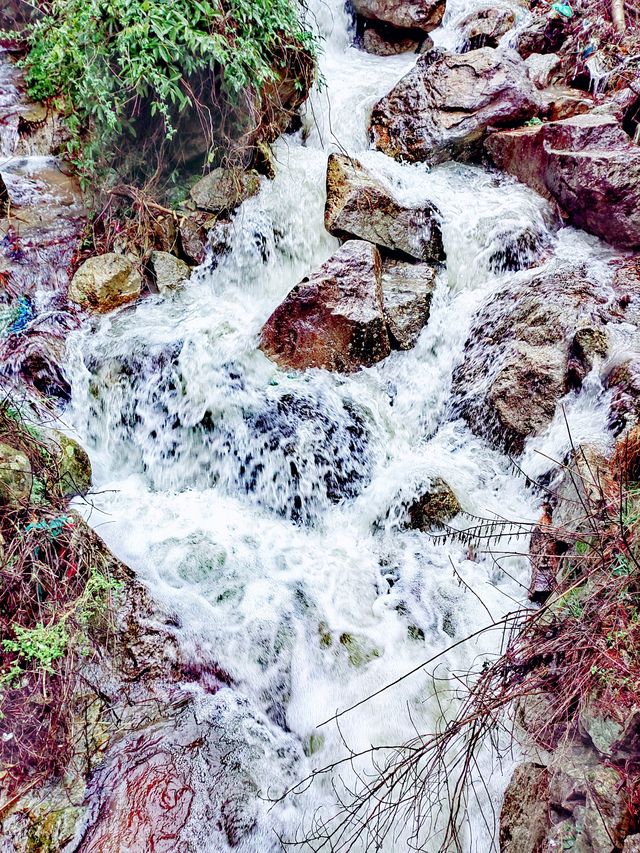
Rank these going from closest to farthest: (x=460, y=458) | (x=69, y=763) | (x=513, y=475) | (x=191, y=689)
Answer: (x=69, y=763)
(x=191, y=689)
(x=513, y=475)
(x=460, y=458)

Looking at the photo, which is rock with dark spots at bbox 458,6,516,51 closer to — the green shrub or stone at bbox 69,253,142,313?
the green shrub

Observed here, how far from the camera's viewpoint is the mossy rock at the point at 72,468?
11.0 ft

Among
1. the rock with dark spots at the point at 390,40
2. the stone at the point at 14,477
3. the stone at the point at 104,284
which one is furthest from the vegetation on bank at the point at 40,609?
the rock with dark spots at the point at 390,40

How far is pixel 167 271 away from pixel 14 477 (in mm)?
2848

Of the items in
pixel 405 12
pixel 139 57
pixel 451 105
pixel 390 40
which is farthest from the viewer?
pixel 390 40

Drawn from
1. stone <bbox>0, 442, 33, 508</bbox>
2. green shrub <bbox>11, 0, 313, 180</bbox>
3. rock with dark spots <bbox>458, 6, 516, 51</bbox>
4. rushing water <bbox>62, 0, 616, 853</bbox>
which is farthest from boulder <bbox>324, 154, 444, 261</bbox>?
stone <bbox>0, 442, 33, 508</bbox>

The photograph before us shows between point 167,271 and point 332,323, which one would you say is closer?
point 332,323

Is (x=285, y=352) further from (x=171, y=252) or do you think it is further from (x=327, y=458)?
(x=171, y=252)

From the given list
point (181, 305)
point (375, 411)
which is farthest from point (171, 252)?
point (375, 411)

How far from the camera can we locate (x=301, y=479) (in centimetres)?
397

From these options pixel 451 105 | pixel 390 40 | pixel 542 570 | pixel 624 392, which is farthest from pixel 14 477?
pixel 390 40

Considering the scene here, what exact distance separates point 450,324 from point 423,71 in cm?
317

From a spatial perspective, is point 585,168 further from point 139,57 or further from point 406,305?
point 139,57

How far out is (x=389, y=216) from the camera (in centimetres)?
485
